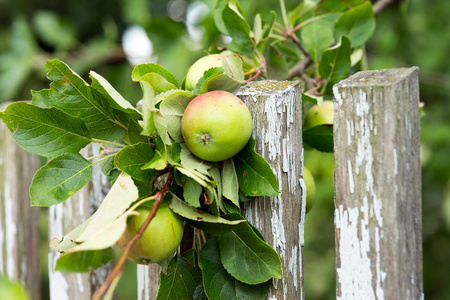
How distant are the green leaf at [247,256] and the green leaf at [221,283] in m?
0.02

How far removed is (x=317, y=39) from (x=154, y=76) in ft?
1.29

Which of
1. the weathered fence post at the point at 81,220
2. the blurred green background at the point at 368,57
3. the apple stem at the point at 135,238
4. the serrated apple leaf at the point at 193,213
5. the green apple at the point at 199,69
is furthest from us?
the blurred green background at the point at 368,57

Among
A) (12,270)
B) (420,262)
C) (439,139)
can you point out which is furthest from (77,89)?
(439,139)

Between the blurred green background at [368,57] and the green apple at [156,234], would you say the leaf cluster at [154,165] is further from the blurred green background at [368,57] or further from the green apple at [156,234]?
the blurred green background at [368,57]

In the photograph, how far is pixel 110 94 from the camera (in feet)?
1.98

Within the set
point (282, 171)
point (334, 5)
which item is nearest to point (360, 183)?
point (282, 171)

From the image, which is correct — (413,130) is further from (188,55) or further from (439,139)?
(439,139)

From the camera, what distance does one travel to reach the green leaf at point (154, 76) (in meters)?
0.63

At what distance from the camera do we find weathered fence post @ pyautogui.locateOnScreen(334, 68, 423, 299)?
528 millimetres

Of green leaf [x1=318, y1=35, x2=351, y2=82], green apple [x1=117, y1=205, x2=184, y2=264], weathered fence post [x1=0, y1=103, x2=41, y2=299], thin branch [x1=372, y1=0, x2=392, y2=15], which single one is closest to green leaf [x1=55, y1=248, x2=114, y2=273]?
green apple [x1=117, y1=205, x2=184, y2=264]

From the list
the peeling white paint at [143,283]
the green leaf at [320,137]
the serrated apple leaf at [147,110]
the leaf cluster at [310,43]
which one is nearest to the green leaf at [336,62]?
the leaf cluster at [310,43]

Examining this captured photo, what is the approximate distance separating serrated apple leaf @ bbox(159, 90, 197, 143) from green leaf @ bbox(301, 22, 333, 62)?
345mm

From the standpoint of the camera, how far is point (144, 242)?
1.94ft

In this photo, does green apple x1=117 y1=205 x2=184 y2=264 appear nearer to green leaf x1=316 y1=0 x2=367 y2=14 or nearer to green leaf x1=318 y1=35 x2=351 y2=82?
green leaf x1=318 y1=35 x2=351 y2=82
